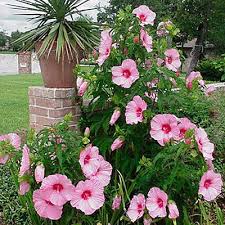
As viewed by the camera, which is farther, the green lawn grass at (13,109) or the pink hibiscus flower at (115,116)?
the green lawn grass at (13,109)

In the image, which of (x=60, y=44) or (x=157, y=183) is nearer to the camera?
(x=157, y=183)

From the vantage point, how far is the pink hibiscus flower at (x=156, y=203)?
2.15 m

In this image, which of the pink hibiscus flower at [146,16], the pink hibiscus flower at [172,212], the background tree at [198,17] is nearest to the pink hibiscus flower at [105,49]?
the pink hibiscus flower at [146,16]

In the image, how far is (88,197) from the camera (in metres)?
2.11

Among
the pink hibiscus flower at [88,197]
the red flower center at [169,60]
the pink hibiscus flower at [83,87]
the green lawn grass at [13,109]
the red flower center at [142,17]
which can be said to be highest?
the red flower center at [142,17]

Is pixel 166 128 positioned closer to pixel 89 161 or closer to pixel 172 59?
pixel 89 161

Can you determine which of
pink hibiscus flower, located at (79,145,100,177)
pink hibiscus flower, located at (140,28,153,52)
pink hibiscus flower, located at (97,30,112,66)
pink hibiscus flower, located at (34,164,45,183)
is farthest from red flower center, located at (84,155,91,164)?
pink hibiscus flower, located at (140,28,153,52)

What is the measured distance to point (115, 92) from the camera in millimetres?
2688

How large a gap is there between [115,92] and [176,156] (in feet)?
2.47

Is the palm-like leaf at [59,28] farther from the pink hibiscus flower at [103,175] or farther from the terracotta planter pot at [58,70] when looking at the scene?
the pink hibiscus flower at [103,175]

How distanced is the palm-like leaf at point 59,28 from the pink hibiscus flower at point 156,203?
1.41 metres

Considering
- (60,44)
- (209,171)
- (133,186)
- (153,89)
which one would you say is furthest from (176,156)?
(60,44)

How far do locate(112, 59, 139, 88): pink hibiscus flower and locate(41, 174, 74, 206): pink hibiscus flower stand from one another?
0.76m

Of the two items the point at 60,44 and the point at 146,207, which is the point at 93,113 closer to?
the point at 60,44
